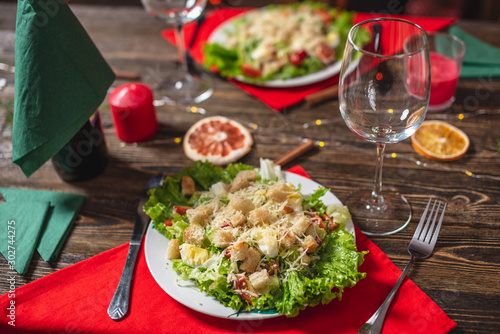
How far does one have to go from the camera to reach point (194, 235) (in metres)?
1.36

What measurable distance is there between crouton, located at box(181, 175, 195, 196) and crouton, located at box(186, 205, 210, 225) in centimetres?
17

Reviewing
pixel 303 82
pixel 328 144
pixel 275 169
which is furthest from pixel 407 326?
pixel 303 82

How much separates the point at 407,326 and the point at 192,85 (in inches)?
61.4

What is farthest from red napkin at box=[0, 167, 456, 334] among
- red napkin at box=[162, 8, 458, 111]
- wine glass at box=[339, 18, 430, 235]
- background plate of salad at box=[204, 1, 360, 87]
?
background plate of salad at box=[204, 1, 360, 87]

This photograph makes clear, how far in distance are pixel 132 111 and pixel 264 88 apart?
2.26 ft

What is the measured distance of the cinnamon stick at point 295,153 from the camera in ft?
6.07

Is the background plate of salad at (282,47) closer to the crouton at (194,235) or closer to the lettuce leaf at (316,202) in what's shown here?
the lettuce leaf at (316,202)

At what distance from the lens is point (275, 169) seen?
A: 5.43ft

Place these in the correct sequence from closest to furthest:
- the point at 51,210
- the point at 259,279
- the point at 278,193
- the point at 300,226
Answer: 1. the point at 259,279
2. the point at 300,226
3. the point at 278,193
4. the point at 51,210

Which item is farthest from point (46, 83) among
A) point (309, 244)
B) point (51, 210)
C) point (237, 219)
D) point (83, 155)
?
point (309, 244)

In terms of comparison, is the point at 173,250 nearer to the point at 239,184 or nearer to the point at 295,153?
the point at 239,184

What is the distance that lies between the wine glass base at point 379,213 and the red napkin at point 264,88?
68 cm

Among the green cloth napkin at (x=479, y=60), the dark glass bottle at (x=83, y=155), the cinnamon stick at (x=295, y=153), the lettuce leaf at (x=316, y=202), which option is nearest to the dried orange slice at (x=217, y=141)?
the cinnamon stick at (x=295, y=153)

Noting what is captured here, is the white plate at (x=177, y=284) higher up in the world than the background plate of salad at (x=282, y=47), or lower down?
lower down
